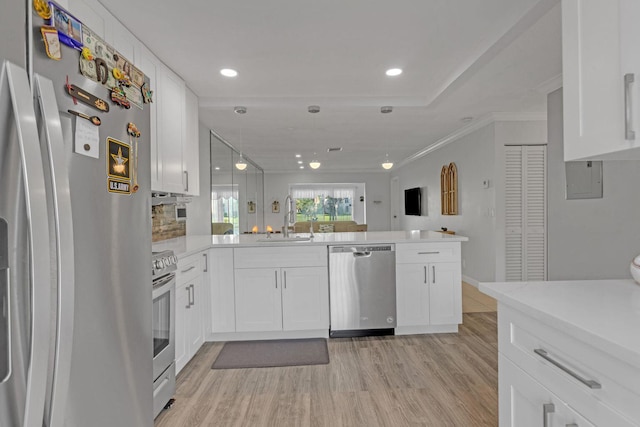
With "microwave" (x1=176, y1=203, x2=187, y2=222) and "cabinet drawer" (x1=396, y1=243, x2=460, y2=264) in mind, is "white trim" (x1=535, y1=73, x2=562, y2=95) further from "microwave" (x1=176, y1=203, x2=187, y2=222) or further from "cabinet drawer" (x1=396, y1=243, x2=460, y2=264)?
"microwave" (x1=176, y1=203, x2=187, y2=222)

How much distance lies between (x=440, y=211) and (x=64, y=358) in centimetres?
690

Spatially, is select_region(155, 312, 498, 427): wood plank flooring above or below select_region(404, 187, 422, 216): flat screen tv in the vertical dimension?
below

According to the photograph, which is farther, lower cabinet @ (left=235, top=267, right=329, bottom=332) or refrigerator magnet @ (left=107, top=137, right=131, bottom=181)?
lower cabinet @ (left=235, top=267, right=329, bottom=332)

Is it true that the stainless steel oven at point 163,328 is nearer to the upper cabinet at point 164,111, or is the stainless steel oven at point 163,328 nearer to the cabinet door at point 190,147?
the upper cabinet at point 164,111

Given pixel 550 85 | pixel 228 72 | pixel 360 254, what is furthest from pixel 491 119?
pixel 228 72

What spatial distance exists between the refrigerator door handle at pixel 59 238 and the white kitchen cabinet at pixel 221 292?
2.29m

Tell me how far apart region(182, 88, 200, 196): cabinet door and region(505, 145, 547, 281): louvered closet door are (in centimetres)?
410

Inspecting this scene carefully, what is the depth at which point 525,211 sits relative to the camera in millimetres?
4828

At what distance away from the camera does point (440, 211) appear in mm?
6996

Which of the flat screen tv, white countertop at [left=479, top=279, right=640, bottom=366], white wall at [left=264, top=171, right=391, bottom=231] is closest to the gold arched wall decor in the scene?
the flat screen tv

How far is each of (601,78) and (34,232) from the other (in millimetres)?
1586

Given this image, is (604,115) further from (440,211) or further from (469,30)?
(440,211)

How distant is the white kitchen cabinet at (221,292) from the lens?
3133 mm

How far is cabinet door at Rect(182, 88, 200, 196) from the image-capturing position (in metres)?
3.31
